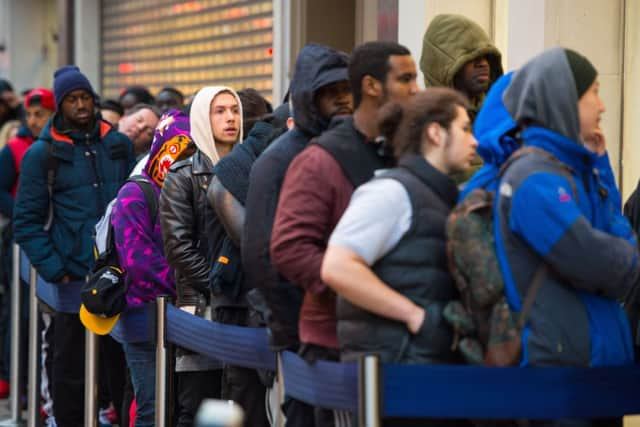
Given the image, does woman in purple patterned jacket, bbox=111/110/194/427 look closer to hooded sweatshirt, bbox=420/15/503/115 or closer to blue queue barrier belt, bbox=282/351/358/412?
hooded sweatshirt, bbox=420/15/503/115

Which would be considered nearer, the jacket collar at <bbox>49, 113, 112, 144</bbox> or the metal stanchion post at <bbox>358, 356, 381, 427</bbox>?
the metal stanchion post at <bbox>358, 356, 381, 427</bbox>

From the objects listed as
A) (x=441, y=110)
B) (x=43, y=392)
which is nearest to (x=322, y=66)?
(x=441, y=110)

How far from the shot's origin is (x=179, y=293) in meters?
6.64

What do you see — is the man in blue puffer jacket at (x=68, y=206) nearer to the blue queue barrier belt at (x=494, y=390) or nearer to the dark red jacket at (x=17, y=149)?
the dark red jacket at (x=17, y=149)

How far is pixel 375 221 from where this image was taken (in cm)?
441

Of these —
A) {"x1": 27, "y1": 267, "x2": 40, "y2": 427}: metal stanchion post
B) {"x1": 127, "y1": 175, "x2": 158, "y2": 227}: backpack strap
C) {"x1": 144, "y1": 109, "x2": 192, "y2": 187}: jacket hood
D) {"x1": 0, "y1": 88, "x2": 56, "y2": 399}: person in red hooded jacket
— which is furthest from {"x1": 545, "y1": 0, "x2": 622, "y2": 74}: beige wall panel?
{"x1": 0, "y1": 88, "x2": 56, "y2": 399}: person in red hooded jacket

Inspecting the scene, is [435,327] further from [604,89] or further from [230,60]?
[230,60]

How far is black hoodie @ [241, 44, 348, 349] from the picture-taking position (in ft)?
16.8

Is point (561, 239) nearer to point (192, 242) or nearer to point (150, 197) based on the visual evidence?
point (192, 242)

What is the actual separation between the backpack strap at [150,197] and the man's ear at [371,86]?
2.23m

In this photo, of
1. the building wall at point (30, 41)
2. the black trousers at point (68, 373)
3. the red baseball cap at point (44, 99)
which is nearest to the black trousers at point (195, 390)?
the black trousers at point (68, 373)

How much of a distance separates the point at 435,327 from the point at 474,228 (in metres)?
0.33

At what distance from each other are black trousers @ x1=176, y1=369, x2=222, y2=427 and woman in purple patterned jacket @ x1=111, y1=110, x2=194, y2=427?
0.30 m

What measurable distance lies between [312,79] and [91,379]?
2691 millimetres
